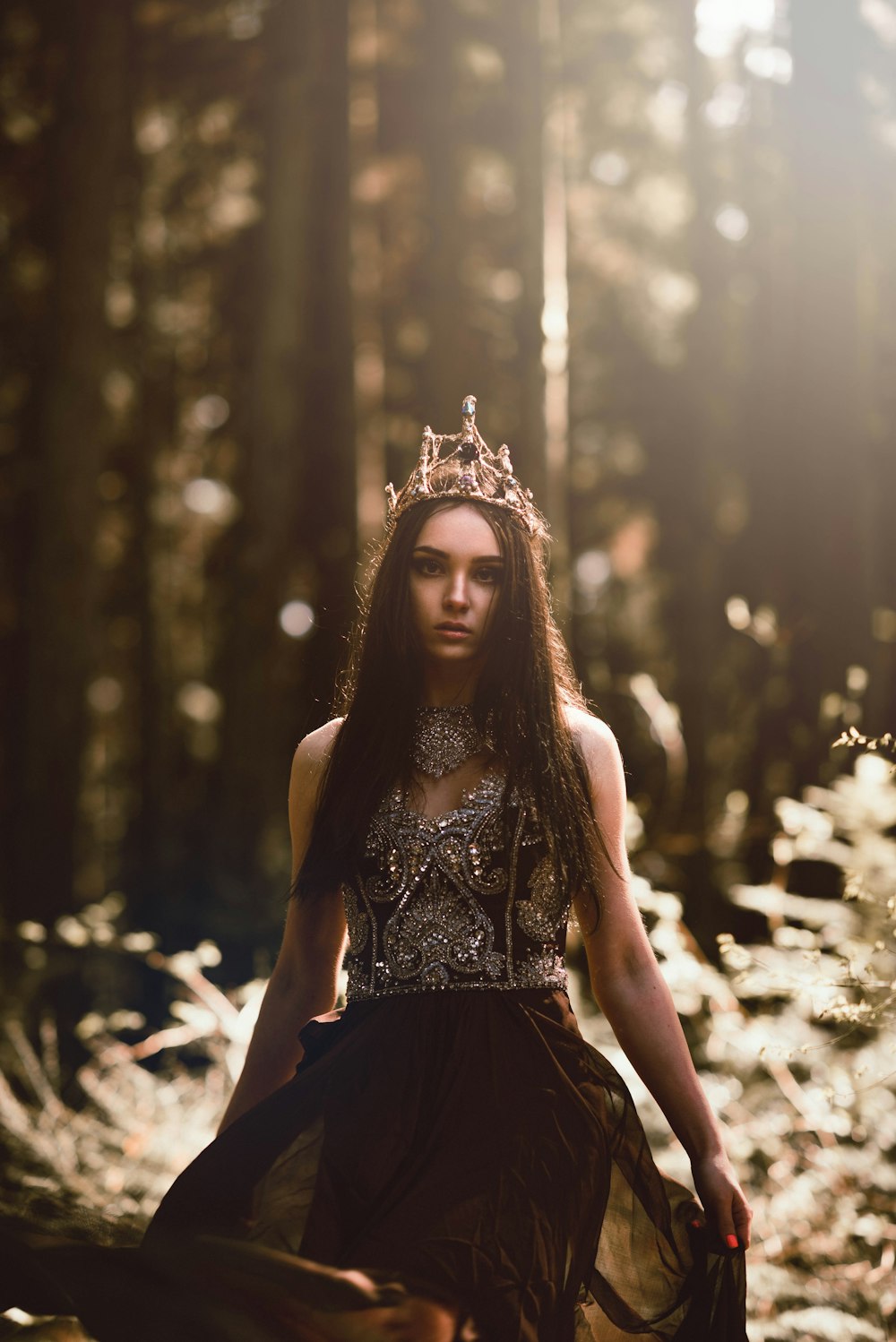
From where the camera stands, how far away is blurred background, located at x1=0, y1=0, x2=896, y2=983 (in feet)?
20.0

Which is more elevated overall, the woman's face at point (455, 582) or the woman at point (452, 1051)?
the woman's face at point (455, 582)

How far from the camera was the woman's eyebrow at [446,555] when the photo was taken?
89.1 inches

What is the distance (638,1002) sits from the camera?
214 centimetres

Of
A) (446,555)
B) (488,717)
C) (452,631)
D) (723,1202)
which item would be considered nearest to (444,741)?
(488,717)

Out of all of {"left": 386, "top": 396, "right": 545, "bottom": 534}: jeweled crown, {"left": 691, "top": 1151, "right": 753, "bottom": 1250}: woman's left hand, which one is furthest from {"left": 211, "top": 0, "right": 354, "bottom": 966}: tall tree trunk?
{"left": 691, "top": 1151, "right": 753, "bottom": 1250}: woman's left hand

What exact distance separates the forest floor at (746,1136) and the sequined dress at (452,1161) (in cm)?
77

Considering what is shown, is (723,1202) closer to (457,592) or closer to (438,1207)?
(438,1207)

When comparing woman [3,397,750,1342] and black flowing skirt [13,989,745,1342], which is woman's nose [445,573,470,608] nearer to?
woman [3,397,750,1342]

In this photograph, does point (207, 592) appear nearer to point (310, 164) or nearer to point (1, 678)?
point (1, 678)

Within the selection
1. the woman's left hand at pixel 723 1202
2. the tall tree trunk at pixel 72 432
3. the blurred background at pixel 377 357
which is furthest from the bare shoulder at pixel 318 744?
the tall tree trunk at pixel 72 432

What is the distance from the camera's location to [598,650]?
32.7 ft

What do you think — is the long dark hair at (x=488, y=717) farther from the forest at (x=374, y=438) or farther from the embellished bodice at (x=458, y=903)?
the forest at (x=374, y=438)

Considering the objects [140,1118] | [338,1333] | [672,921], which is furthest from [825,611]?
[338,1333]

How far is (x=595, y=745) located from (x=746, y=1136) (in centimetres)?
234
